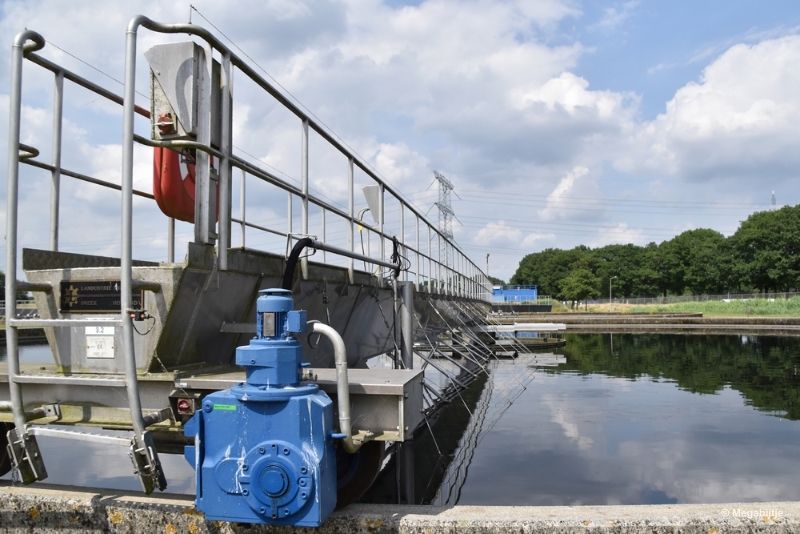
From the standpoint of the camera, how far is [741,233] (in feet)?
262

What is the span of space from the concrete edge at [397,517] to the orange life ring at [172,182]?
2.47 metres

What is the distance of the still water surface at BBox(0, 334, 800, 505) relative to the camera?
267 inches

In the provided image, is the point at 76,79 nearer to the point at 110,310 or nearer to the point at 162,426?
the point at 110,310

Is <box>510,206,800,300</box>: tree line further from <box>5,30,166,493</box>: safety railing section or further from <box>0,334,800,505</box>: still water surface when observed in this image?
<box>5,30,166,493</box>: safety railing section

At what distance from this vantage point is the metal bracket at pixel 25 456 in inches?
136

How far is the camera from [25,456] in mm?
3502

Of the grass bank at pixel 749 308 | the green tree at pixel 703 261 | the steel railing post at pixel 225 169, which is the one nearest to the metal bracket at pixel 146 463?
the steel railing post at pixel 225 169

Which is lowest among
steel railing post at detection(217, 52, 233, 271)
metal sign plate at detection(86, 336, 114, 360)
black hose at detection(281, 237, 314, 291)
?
metal sign plate at detection(86, 336, 114, 360)

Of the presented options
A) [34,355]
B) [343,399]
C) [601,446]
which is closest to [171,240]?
[343,399]

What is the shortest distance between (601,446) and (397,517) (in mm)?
6108

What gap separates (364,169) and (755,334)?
30989mm

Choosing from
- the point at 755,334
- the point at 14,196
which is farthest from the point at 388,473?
the point at 755,334

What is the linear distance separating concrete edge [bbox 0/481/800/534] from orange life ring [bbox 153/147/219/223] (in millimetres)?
2468

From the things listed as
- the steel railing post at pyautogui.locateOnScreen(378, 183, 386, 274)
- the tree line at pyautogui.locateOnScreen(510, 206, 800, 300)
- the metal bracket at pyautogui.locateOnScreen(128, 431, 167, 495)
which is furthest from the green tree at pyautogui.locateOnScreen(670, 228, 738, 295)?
the metal bracket at pyautogui.locateOnScreen(128, 431, 167, 495)
